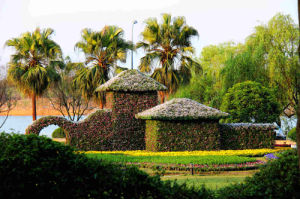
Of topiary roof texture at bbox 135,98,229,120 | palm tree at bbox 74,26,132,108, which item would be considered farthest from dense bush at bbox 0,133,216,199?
palm tree at bbox 74,26,132,108

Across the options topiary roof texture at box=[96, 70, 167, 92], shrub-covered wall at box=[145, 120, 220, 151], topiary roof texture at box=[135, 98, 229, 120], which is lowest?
shrub-covered wall at box=[145, 120, 220, 151]

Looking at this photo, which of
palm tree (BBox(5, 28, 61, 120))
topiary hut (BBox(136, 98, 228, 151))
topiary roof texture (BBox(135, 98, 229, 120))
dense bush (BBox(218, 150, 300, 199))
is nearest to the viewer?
dense bush (BBox(218, 150, 300, 199))

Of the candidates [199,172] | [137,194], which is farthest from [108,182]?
[199,172]

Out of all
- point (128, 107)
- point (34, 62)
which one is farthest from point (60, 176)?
point (34, 62)

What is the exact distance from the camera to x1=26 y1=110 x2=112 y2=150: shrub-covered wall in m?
19.8

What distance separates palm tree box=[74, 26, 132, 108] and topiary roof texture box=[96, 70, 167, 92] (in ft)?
22.8

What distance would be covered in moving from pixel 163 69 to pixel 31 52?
10469mm

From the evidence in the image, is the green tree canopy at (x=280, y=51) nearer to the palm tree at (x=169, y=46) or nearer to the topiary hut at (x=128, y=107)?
the palm tree at (x=169, y=46)

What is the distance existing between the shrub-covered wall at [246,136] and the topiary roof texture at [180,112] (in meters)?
1.51

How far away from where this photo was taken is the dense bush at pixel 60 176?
5418 millimetres

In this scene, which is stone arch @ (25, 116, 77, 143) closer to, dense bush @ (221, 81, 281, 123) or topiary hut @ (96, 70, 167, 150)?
topiary hut @ (96, 70, 167, 150)

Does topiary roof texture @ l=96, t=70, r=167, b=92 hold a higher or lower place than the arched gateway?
higher

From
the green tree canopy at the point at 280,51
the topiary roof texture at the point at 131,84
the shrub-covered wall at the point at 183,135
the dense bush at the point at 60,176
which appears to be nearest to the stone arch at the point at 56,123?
the topiary roof texture at the point at 131,84

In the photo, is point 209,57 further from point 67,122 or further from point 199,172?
point 199,172
